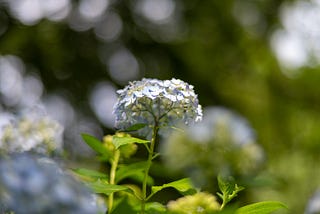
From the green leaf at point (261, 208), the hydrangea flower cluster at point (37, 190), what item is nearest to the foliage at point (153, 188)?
the green leaf at point (261, 208)

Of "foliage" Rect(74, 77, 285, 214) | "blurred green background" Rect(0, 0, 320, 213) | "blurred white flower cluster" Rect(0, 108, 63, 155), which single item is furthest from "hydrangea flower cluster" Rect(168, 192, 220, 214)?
"blurred green background" Rect(0, 0, 320, 213)

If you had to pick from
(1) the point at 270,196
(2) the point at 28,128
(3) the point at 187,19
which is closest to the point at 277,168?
(1) the point at 270,196

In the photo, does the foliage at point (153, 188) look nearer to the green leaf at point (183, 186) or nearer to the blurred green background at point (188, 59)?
the green leaf at point (183, 186)

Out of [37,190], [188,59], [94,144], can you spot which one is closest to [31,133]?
[94,144]

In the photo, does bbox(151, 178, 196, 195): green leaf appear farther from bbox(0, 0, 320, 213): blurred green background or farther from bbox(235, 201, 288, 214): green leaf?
bbox(0, 0, 320, 213): blurred green background

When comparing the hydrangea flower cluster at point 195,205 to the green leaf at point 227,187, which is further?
the green leaf at point 227,187

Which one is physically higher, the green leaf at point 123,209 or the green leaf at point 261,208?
the green leaf at point 261,208

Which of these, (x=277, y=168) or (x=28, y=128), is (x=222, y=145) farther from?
(x=277, y=168)
